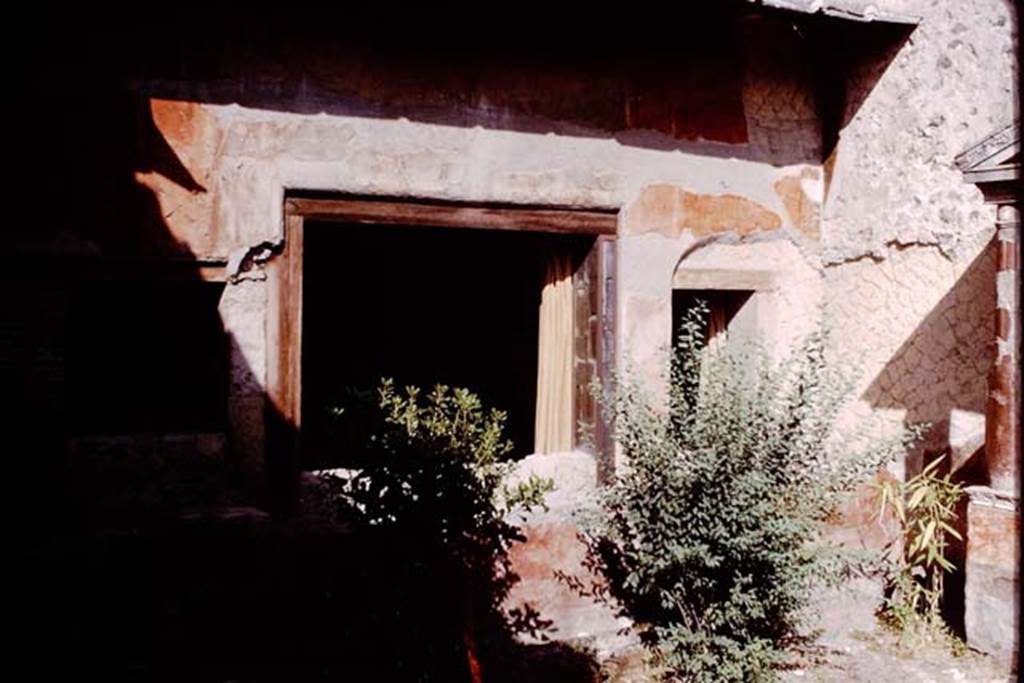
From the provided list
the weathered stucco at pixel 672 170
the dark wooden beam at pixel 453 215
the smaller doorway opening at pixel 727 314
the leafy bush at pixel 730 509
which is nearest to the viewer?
the leafy bush at pixel 730 509

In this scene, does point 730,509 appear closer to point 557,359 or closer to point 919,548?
point 919,548

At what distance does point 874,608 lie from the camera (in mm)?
5332

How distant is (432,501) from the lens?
3447mm

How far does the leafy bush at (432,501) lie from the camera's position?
11.3 ft

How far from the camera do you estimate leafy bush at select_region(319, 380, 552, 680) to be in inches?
136

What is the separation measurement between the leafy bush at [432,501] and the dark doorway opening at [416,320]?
465cm

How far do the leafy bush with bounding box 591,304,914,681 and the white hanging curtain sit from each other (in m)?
1.25

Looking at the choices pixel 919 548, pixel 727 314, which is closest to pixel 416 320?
pixel 727 314

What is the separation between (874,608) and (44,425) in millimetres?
4885

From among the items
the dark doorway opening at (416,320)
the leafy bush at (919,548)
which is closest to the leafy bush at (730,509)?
the leafy bush at (919,548)

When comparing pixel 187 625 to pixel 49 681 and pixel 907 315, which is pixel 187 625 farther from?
pixel 907 315

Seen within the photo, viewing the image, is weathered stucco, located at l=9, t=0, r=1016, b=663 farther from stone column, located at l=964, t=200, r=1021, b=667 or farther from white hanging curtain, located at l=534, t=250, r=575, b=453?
stone column, located at l=964, t=200, r=1021, b=667

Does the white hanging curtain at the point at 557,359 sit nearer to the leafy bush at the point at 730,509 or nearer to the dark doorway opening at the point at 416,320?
the leafy bush at the point at 730,509

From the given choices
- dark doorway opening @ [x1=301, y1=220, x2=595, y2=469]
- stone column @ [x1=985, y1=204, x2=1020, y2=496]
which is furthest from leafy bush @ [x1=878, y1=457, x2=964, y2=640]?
dark doorway opening @ [x1=301, y1=220, x2=595, y2=469]
